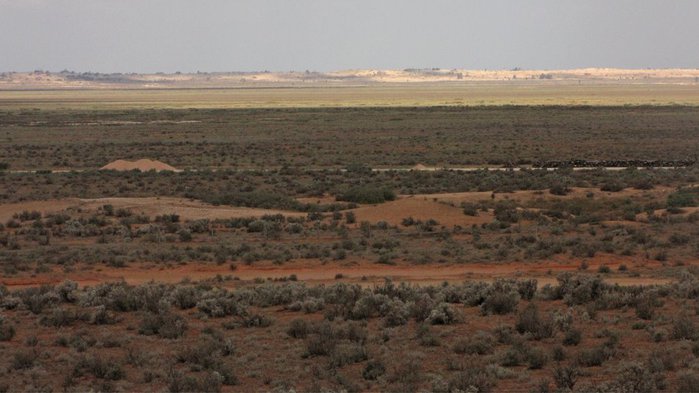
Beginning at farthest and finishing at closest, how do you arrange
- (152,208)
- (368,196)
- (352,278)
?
(368,196) < (152,208) < (352,278)

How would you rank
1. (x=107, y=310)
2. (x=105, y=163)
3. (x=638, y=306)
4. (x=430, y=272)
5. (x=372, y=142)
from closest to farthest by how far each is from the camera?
(x=638, y=306) → (x=107, y=310) → (x=430, y=272) → (x=105, y=163) → (x=372, y=142)

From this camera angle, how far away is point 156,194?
41.0m

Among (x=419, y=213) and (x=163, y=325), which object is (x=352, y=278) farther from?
(x=419, y=213)

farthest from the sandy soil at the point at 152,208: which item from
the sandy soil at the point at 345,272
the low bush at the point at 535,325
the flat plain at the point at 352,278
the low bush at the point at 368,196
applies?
the low bush at the point at 535,325

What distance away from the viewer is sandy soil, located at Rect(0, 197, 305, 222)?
32.7 m

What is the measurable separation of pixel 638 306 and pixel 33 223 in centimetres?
2183

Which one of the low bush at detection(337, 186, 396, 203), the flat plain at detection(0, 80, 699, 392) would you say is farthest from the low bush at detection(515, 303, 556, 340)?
the low bush at detection(337, 186, 396, 203)

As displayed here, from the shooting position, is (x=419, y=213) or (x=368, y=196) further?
(x=368, y=196)

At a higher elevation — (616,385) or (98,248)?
(616,385)

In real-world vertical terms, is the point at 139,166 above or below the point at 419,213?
below

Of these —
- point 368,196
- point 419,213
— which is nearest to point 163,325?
point 419,213

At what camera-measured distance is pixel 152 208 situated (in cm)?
3378

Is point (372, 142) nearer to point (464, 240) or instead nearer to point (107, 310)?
point (464, 240)

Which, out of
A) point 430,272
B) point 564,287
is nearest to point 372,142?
point 430,272
